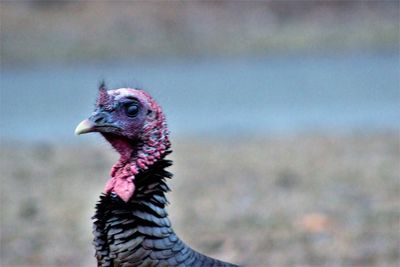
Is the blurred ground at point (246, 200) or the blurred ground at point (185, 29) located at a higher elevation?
the blurred ground at point (185, 29)

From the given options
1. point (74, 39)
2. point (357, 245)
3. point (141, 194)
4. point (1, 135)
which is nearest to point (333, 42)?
point (74, 39)

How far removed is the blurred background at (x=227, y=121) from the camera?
820 centimetres

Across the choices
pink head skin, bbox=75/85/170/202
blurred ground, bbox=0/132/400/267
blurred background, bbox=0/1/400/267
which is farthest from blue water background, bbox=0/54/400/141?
pink head skin, bbox=75/85/170/202

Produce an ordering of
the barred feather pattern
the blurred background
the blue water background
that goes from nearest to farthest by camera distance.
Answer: the barred feather pattern
the blurred background
the blue water background

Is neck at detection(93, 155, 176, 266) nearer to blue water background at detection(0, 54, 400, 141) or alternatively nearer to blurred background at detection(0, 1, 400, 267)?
blurred background at detection(0, 1, 400, 267)

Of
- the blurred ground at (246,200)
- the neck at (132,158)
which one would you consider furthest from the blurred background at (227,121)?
the neck at (132,158)

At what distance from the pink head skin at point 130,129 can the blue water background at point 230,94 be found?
7678 mm

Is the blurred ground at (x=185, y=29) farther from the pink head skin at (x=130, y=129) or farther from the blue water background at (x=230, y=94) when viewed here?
the pink head skin at (x=130, y=129)

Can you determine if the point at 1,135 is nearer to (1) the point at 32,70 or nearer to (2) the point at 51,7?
(1) the point at 32,70

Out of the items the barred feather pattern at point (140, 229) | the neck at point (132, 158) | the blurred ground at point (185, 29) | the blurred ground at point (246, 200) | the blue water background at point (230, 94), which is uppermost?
the blurred ground at point (185, 29)

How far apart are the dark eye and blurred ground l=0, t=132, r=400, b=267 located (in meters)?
2.21

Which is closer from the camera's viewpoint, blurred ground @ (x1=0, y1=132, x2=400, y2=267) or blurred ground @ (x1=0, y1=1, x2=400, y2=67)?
blurred ground @ (x1=0, y1=132, x2=400, y2=267)

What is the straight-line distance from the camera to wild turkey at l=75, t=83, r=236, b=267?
467 centimetres

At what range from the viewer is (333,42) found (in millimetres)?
22875
